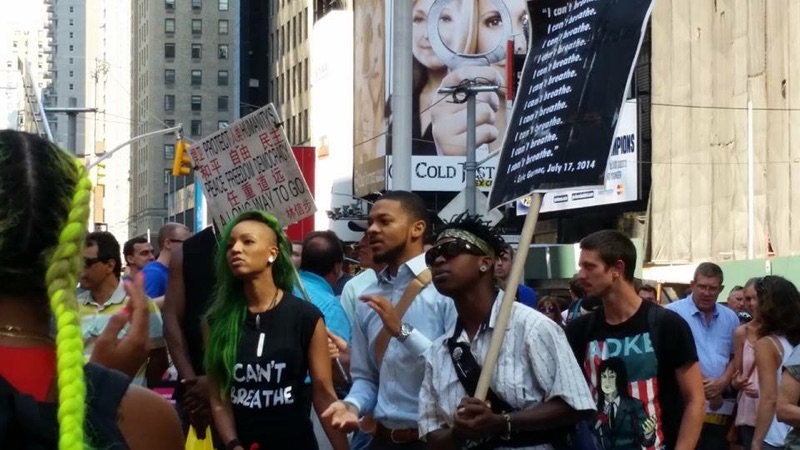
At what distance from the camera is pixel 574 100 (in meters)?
6.31

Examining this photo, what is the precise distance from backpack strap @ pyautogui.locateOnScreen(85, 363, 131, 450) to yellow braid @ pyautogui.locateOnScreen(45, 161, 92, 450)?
0.09m

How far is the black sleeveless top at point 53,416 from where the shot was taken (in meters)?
2.41

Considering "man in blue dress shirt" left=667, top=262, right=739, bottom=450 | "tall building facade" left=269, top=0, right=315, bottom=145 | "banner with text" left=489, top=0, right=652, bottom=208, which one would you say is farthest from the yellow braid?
"tall building facade" left=269, top=0, right=315, bottom=145

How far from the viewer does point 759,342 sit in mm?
8516

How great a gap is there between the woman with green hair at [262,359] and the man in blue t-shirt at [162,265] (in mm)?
2821

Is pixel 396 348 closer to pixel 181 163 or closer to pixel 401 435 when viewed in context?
pixel 401 435

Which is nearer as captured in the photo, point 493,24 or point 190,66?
point 493,24

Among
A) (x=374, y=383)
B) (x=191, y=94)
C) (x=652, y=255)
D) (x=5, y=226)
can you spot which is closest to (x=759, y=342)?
(x=374, y=383)

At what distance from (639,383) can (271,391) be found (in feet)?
5.03

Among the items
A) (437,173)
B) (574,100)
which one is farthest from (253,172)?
(437,173)

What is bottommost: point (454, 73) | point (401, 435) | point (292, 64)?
point (401, 435)

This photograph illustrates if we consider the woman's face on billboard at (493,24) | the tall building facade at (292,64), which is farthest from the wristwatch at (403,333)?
the tall building facade at (292,64)

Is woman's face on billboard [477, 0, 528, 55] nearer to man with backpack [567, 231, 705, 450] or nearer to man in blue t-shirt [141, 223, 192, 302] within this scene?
man in blue t-shirt [141, 223, 192, 302]

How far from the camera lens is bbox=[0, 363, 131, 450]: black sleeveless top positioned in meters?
2.41
